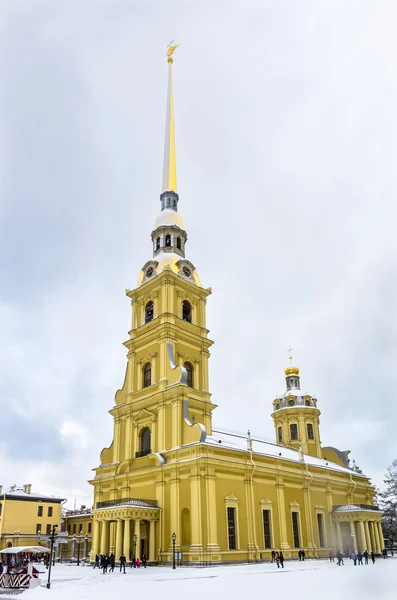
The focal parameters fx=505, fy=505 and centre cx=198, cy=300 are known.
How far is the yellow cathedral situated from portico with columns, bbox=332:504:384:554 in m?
0.11

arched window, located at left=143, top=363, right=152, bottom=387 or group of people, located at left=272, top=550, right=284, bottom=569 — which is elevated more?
arched window, located at left=143, top=363, right=152, bottom=387

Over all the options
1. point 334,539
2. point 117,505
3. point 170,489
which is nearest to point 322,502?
point 334,539

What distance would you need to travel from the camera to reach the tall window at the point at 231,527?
111 ft

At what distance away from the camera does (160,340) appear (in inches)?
1615

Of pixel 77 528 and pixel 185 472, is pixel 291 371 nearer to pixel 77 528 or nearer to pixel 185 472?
pixel 77 528

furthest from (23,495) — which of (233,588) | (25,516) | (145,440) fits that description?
(233,588)

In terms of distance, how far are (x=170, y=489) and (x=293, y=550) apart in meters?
11.9

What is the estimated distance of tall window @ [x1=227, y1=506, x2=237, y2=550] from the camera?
111 ft

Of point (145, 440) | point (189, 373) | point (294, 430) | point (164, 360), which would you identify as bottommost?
point (145, 440)

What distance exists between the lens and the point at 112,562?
2970cm

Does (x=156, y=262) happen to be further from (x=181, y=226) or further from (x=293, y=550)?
(x=293, y=550)

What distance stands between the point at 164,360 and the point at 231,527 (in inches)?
513

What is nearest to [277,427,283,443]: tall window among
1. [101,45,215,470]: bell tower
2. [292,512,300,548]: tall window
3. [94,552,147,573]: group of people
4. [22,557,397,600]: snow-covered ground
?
[292,512,300,548]: tall window

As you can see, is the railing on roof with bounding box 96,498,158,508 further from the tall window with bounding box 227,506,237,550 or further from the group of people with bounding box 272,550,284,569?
the group of people with bounding box 272,550,284,569
